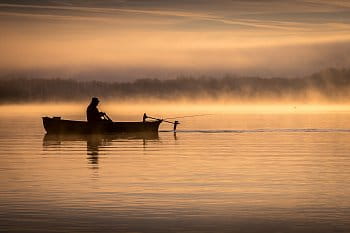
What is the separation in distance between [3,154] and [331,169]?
1684cm

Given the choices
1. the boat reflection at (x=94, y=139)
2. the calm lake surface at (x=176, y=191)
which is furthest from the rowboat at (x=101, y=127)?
the calm lake surface at (x=176, y=191)

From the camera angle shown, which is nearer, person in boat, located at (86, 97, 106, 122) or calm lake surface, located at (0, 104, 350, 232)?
calm lake surface, located at (0, 104, 350, 232)

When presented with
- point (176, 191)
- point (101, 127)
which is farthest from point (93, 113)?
point (176, 191)

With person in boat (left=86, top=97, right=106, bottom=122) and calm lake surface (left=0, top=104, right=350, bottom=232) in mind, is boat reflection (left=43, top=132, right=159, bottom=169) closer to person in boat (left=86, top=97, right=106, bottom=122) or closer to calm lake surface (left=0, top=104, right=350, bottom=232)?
person in boat (left=86, top=97, right=106, bottom=122)

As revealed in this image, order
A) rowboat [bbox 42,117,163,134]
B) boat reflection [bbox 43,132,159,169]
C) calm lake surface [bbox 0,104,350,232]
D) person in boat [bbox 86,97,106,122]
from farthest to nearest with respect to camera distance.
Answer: rowboat [bbox 42,117,163,134] → person in boat [bbox 86,97,106,122] → boat reflection [bbox 43,132,159,169] → calm lake surface [bbox 0,104,350,232]

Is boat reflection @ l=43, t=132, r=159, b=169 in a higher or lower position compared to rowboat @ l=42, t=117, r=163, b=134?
lower

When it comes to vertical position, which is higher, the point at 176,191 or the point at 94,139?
the point at 94,139

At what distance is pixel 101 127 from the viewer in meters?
55.9

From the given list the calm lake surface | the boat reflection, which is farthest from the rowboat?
the calm lake surface

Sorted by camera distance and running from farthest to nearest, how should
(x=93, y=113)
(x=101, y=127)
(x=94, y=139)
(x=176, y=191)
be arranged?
(x=101, y=127) < (x=93, y=113) < (x=94, y=139) < (x=176, y=191)

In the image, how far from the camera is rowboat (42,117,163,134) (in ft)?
183

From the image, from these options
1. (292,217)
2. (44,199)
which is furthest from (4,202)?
(292,217)

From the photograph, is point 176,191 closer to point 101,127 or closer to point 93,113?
point 93,113

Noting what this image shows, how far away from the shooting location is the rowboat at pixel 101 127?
55.9 meters
